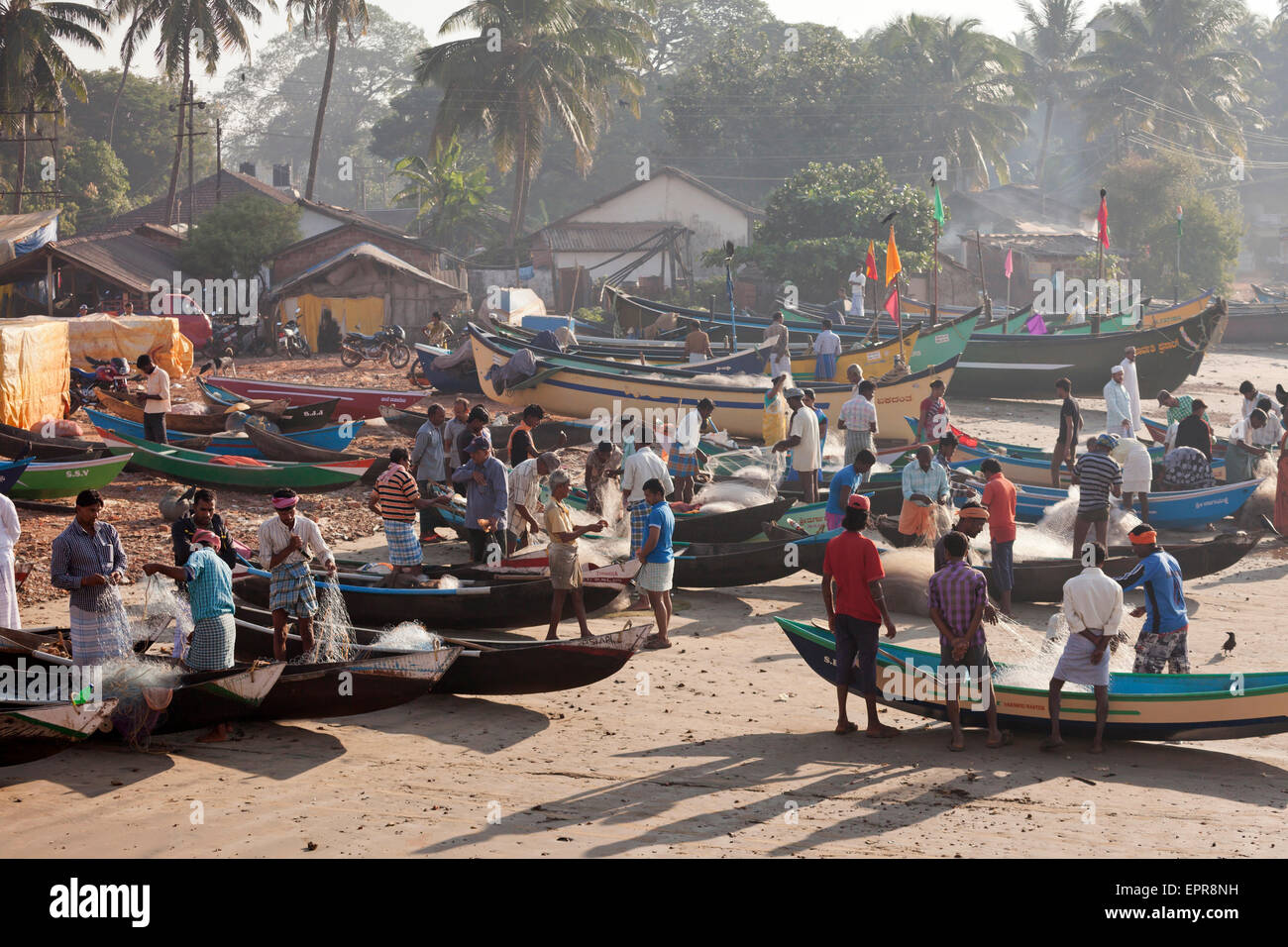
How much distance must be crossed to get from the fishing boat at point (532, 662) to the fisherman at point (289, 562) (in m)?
0.33

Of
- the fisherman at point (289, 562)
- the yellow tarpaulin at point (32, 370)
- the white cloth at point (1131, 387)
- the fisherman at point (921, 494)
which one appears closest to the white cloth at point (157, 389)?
the yellow tarpaulin at point (32, 370)

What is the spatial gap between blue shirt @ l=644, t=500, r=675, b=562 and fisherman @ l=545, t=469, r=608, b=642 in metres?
0.61

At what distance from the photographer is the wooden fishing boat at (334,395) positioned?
2336 cm

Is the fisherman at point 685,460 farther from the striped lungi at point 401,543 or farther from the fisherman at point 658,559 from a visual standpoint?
the striped lungi at point 401,543

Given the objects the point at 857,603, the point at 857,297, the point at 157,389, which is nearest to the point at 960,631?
the point at 857,603

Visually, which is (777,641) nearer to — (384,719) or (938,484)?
(938,484)

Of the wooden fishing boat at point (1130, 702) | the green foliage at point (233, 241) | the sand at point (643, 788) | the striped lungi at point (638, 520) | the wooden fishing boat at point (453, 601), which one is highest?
the green foliage at point (233, 241)

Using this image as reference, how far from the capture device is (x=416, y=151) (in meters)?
62.5

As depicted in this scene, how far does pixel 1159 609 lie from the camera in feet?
30.0

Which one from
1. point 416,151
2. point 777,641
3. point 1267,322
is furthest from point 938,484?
point 416,151

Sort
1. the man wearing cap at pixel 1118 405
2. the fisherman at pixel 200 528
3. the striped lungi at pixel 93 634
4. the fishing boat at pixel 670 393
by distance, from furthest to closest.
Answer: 1. the fishing boat at pixel 670 393
2. the man wearing cap at pixel 1118 405
3. the fisherman at pixel 200 528
4. the striped lungi at pixel 93 634

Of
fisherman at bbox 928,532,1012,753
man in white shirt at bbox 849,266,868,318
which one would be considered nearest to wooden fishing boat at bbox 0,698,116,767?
fisherman at bbox 928,532,1012,753
